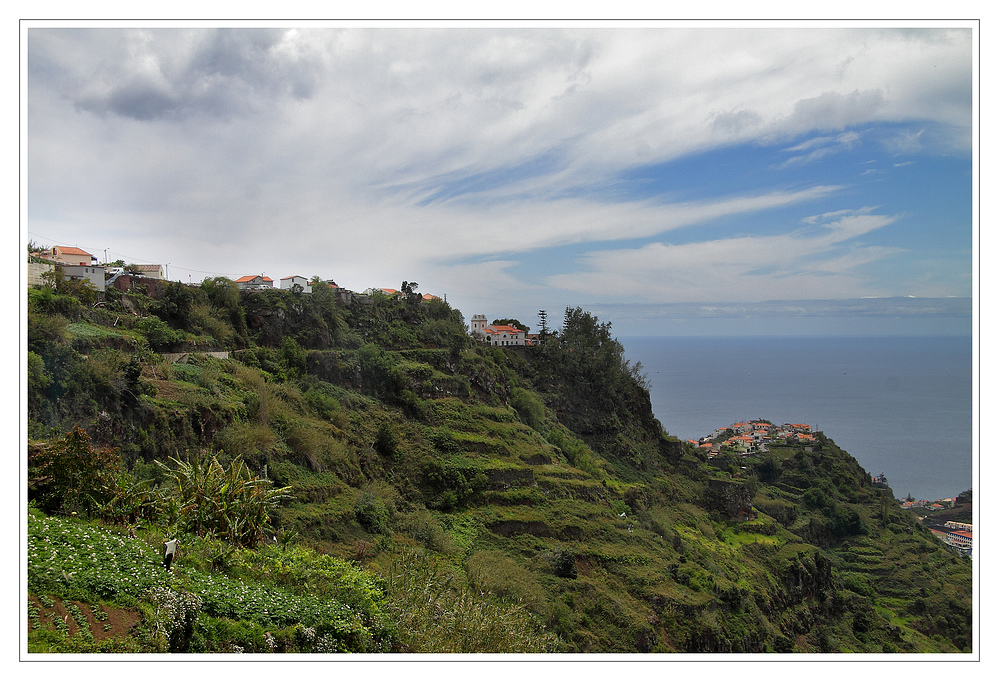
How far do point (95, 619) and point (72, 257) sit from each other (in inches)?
504

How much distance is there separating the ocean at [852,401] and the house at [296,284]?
1854cm

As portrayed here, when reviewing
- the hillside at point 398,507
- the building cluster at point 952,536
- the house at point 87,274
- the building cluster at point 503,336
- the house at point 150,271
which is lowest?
the building cluster at point 952,536

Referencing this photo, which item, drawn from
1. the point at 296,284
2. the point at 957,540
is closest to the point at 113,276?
the point at 296,284

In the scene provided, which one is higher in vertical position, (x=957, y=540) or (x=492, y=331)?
(x=492, y=331)

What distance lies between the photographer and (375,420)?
15.1 meters

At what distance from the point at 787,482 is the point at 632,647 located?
24.5m

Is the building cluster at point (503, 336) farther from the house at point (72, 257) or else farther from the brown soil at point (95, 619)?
the brown soil at point (95, 619)

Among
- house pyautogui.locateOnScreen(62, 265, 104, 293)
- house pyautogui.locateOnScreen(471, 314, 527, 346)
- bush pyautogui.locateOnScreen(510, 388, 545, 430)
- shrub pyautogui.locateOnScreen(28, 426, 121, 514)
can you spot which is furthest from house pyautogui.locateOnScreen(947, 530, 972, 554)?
house pyautogui.locateOnScreen(62, 265, 104, 293)

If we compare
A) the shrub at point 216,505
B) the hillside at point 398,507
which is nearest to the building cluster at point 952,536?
the hillside at point 398,507

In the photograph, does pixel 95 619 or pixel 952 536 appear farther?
pixel 952 536

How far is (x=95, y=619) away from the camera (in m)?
4.43

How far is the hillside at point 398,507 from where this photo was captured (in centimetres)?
557

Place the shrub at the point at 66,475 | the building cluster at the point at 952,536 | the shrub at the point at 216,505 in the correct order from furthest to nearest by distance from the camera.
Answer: the building cluster at the point at 952,536 < the shrub at the point at 216,505 < the shrub at the point at 66,475

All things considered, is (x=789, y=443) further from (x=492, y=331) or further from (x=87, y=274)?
(x=87, y=274)
